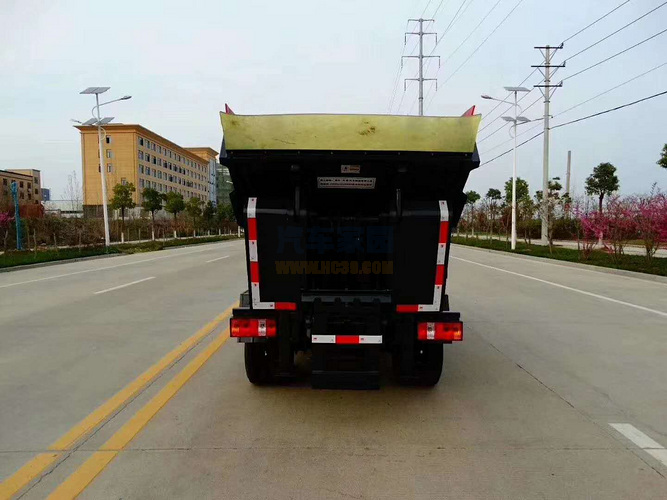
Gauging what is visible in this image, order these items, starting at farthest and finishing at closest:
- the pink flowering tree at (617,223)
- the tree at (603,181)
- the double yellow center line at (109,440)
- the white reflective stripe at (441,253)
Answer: the tree at (603,181) < the pink flowering tree at (617,223) < the white reflective stripe at (441,253) < the double yellow center line at (109,440)

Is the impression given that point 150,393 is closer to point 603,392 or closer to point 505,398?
point 505,398

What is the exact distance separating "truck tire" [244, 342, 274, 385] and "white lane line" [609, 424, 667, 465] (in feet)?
10.2

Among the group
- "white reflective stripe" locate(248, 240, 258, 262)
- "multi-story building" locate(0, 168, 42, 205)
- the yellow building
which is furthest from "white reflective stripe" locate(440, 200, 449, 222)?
"multi-story building" locate(0, 168, 42, 205)

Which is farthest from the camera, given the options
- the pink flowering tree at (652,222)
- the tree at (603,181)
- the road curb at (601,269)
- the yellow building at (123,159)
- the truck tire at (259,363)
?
the yellow building at (123,159)

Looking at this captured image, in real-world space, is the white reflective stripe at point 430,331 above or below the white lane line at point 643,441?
above

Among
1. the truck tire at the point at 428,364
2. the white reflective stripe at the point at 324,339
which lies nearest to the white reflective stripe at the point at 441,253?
the truck tire at the point at 428,364

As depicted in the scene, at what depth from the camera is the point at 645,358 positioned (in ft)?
20.4

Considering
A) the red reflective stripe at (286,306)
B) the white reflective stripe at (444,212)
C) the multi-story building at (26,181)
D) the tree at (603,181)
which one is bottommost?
the red reflective stripe at (286,306)

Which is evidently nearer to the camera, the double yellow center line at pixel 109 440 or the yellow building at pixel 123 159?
the double yellow center line at pixel 109 440

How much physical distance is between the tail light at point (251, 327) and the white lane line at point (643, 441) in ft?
9.76

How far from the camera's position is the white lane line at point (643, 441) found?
3562 mm

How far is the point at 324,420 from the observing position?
166 inches

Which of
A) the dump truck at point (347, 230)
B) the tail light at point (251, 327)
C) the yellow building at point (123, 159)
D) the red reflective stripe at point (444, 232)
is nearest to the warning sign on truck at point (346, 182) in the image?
the dump truck at point (347, 230)

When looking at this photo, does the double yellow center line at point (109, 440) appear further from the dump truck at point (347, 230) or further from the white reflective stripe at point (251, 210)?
the white reflective stripe at point (251, 210)
